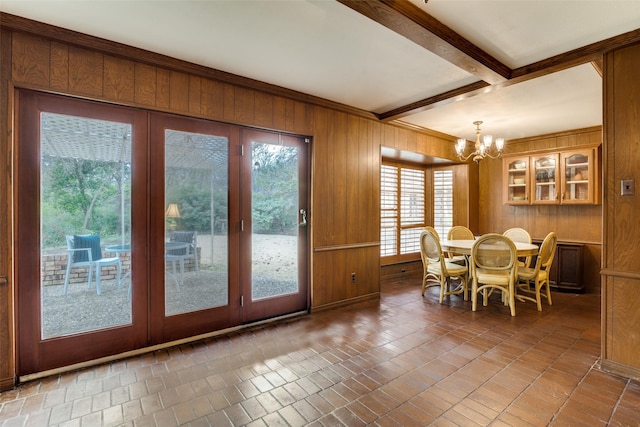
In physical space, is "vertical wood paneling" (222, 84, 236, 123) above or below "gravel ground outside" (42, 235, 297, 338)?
above

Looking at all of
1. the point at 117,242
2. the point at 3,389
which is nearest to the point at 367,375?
the point at 117,242

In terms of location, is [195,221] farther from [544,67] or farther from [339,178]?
[544,67]

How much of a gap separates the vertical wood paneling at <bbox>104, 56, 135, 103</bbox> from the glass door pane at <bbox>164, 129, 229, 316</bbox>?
423 mm

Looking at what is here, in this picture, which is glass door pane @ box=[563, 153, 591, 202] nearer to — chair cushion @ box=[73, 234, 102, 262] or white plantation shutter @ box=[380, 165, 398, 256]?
white plantation shutter @ box=[380, 165, 398, 256]

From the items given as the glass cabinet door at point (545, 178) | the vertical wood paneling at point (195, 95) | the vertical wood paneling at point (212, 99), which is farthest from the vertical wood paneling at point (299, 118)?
the glass cabinet door at point (545, 178)

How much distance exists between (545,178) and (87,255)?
6299mm

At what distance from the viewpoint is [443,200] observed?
20.7 ft

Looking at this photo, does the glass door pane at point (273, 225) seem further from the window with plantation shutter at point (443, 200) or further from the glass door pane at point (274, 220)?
the window with plantation shutter at point (443, 200)

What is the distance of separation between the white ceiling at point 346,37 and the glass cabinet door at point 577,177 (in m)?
1.50

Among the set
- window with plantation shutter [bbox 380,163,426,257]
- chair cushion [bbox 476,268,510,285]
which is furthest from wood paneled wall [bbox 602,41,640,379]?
window with plantation shutter [bbox 380,163,426,257]

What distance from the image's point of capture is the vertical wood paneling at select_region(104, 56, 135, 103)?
258 centimetres

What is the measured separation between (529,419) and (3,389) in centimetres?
350

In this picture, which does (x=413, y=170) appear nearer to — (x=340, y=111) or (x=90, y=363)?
(x=340, y=111)

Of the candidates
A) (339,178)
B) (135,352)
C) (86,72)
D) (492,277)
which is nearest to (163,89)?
(86,72)
